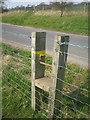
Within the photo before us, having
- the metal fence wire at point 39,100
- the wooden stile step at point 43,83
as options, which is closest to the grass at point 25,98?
the metal fence wire at point 39,100

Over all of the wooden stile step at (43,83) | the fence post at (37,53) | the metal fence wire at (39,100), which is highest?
the fence post at (37,53)

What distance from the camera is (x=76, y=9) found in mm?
16875

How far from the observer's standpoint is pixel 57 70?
205 cm

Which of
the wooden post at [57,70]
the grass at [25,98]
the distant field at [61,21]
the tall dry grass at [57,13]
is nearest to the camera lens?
the wooden post at [57,70]

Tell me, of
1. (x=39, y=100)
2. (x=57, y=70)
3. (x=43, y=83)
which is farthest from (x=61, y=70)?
(x=39, y=100)

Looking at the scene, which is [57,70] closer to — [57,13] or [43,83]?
[43,83]

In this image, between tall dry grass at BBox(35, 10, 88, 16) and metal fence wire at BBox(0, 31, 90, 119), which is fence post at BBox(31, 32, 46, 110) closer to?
metal fence wire at BBox(0, 31, 90, 119)

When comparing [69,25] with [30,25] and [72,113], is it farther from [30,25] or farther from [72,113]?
[72,113]

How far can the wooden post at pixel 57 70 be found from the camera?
195 cm

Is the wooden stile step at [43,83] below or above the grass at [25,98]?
above

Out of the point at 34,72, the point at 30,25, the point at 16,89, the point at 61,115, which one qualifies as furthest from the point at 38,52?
the point at 30,25

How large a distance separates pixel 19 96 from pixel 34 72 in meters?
0.94

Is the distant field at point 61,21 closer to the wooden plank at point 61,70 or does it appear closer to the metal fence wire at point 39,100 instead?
the metal fence wire at point 39,100

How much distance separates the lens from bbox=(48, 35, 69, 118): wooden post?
195 centimetres
